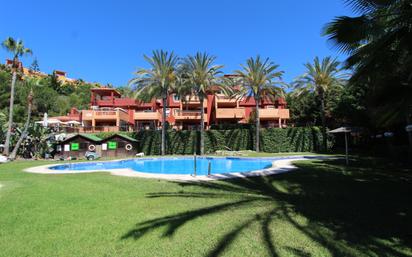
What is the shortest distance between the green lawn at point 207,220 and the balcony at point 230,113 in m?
28.1

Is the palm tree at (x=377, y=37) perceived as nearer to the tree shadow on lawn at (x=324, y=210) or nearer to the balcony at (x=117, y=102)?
the tree shadow on lawn at (x=324, y=210)

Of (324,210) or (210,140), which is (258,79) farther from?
(324,210)

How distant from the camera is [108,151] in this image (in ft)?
92.3

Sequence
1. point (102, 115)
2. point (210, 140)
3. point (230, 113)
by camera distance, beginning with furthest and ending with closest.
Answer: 1. point (230, 113)
2. point (102, 115)
3. point (210, 140)

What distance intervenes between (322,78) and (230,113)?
43.6ft

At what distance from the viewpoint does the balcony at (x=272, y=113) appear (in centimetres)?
3741

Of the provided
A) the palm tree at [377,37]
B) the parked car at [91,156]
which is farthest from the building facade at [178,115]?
the palm tree at [377,37]

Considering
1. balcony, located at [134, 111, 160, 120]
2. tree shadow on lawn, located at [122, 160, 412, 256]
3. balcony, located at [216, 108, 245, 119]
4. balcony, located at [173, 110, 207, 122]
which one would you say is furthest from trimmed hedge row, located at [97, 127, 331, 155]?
tree shadow on lawn, located at [122, 160, 412, 256]

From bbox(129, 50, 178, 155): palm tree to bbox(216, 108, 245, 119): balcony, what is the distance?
10.7 meters

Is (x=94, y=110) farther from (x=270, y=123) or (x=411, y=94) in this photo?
(x=411, y=94)

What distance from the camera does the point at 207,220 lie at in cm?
585

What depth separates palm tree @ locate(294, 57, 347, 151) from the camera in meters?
28.5

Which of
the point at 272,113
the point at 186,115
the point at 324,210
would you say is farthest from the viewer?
the point at 186,115

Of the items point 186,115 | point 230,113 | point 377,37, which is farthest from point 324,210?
point 186,115
